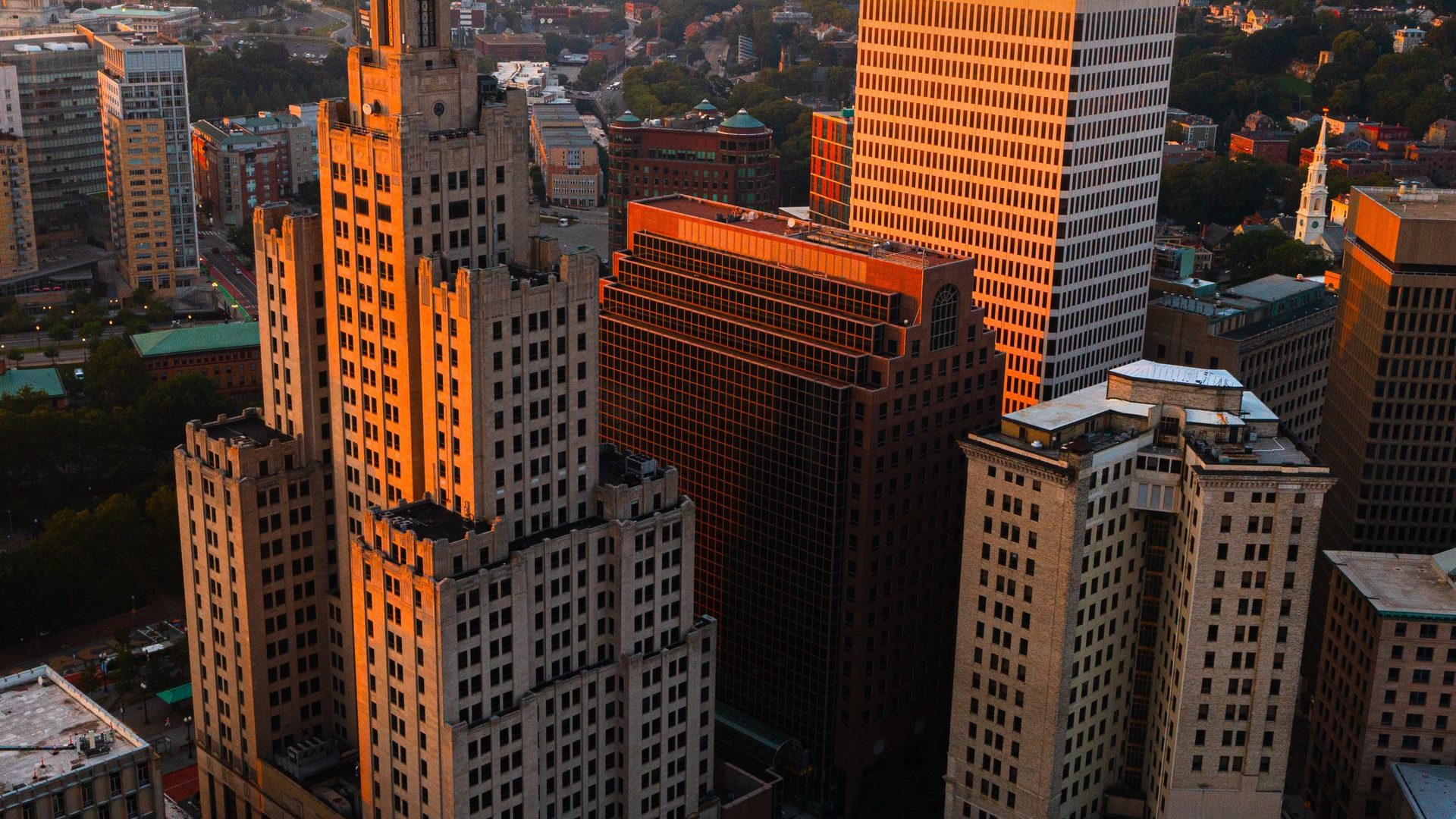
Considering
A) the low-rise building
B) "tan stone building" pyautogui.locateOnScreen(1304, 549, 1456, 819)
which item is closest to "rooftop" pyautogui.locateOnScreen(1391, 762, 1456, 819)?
"tan stone building" pyautogui.locateOnScreen(1304, 549, 1456, 819)

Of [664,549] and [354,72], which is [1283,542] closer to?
[664,549]

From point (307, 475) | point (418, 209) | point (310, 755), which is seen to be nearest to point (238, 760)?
point (310, 755)

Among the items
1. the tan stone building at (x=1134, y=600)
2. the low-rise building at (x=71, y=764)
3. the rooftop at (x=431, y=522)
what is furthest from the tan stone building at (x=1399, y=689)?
the low-rise building at (x=71, y=764)

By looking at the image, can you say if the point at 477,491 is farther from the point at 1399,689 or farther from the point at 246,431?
the point at 1399,689

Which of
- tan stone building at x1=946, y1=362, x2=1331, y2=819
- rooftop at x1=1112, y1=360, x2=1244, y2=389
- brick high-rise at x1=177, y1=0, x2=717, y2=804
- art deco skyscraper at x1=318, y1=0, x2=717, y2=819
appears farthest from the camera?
rooftop at x1=1112, y1=360, x2=1244, y2=389

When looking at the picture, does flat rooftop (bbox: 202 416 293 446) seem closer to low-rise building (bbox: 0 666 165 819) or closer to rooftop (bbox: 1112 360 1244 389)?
low-rise building (bbox: 0 666 165 819)

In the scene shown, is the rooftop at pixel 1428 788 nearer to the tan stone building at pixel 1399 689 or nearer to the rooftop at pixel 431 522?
the tan stone building at pixel 1399 689

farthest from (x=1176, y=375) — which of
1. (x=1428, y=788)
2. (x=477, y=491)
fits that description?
(x=477, y=491)
